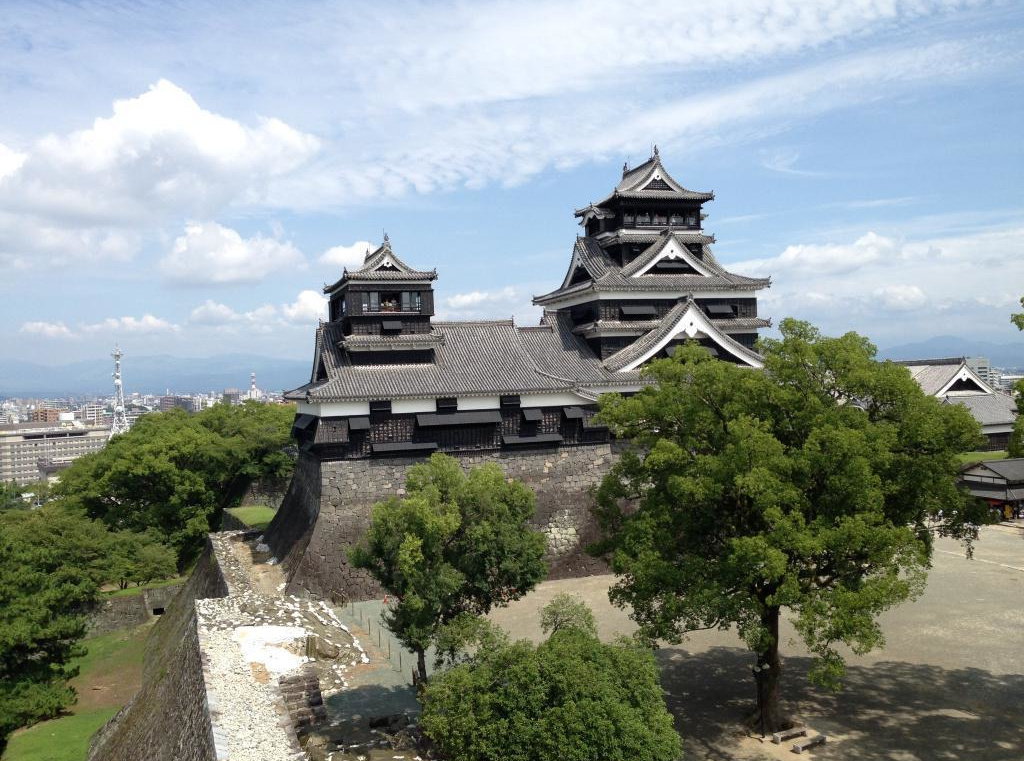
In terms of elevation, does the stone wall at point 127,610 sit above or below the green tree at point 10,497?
below

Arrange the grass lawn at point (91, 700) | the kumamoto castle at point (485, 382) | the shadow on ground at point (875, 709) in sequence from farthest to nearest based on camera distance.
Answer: the kumamoto castle at point (485, 382) → the grass lawn at point (91, 700) → the shadow on ground at point (875, 709)

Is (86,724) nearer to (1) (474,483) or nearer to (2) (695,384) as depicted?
(1) (474,483)

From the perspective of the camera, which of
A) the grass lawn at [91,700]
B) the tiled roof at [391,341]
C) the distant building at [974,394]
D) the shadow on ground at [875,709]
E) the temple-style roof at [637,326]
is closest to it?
the shadow on ground at [875,709]

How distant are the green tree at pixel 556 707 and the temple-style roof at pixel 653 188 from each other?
71.1ft

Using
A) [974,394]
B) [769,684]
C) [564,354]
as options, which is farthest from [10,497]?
[974,394]

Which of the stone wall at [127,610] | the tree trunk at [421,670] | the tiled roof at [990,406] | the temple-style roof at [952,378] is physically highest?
the temple-style roof at [952,378]

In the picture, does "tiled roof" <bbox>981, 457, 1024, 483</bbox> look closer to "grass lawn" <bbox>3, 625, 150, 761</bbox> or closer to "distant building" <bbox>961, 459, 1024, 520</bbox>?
"distant building" <bbox>961, 459, 1024, 520</bbox>

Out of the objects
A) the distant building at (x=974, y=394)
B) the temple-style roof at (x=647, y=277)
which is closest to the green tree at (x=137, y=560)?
the temple-style roof at (x=647, y=277)

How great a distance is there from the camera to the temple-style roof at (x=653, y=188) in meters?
30.2

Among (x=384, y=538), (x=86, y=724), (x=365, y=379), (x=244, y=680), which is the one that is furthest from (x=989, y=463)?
(x=86, y=724)

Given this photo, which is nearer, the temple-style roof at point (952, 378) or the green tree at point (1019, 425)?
the green tree at point (1019, 425)

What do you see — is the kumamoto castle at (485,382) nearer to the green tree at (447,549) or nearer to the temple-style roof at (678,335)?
the temple-style roof at (678,335)

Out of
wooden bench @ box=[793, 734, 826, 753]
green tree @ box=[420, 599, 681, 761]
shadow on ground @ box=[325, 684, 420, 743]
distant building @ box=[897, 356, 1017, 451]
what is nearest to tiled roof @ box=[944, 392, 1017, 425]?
distant building @ box=[897, 356, 1017, 451]

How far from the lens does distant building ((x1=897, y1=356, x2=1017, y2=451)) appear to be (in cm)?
3754
